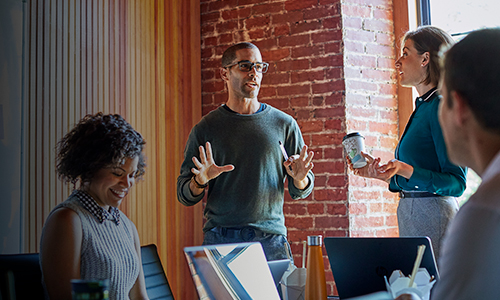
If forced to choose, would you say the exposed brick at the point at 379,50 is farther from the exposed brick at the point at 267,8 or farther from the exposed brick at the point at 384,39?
the exposed brick at the point at 267,8

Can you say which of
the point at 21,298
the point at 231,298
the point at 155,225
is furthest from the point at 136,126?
the point at 231,298

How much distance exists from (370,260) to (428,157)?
0.89 metres

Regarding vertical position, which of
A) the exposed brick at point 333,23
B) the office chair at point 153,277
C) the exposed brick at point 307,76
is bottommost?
the office chair at point 153,277

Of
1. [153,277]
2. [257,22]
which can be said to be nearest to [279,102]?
[257,22]

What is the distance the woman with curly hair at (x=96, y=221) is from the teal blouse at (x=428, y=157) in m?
1.10

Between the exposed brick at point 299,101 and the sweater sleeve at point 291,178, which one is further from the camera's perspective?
the exposed brick at point 299,101

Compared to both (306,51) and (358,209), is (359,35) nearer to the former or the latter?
(306,51)

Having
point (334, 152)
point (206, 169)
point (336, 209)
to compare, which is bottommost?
point (336, 209)

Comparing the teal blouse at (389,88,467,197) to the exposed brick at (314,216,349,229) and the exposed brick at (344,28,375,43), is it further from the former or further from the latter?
the exposed brick at (344,28,375,43)

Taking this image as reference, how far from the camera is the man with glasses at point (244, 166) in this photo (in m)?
2.10

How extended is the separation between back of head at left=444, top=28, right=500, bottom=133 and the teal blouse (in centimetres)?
106

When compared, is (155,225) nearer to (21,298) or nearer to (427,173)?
(21,298)

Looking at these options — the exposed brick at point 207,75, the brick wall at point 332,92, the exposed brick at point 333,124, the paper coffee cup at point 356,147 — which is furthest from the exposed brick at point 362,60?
the paper coffee cup at point 356,147

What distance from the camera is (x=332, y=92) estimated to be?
9.87 ft
